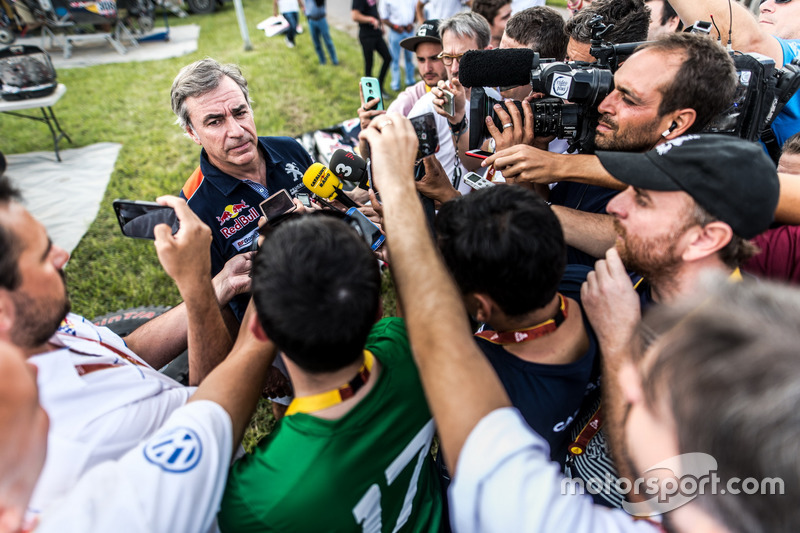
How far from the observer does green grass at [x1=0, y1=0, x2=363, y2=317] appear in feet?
13.5

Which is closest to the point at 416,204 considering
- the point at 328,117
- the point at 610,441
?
the point at 610,441

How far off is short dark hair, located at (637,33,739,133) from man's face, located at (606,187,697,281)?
2.18 ft

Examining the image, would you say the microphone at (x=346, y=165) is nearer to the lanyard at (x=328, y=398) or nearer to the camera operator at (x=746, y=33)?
the lanyard at (x=328, y=398)

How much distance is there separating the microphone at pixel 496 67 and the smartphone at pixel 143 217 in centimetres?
146

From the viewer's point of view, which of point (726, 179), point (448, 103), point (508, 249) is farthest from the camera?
point (448, 103)

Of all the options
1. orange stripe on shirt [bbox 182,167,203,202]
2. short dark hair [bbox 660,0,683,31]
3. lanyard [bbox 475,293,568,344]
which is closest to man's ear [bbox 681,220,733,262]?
lanyard [bbox 475,293,568,344]

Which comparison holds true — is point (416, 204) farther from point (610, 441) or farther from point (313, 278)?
point (610, 441)

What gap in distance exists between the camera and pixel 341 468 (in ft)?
3.37

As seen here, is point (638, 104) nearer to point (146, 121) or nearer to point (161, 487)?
point (161, 487)

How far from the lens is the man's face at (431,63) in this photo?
3.83 m

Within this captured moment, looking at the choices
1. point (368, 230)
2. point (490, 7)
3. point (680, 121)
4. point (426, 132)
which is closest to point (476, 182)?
point (426, 132)

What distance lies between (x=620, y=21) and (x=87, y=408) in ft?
11.3

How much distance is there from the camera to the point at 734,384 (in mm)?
763

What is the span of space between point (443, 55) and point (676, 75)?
70.7 inches
